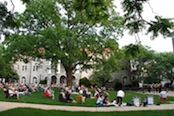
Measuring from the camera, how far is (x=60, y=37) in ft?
89.5

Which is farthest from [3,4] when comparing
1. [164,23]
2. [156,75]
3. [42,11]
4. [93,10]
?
[156,75]

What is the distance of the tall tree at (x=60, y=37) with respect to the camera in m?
28.0

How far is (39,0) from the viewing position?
31.1m

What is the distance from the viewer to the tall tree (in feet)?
92.0

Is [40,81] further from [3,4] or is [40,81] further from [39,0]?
[3,4]

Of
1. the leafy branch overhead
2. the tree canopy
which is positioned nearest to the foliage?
the leafy branch overhead

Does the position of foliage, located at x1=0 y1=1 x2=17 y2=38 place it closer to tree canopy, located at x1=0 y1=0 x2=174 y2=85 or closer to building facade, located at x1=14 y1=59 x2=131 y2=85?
tree canopy, located at x1=0 y1=0 x2=174 y2=85

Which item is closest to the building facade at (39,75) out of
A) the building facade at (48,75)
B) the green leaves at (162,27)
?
the building facade at (48,75)

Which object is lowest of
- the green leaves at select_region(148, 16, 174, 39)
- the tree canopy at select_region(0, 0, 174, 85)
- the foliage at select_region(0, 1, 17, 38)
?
the green leaves at select_region(148, 16, 174, 39)

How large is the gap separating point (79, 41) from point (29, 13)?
759cm

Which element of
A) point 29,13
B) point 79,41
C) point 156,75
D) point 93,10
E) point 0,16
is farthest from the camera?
point 156,75

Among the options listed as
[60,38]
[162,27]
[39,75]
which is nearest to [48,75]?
[39,75]

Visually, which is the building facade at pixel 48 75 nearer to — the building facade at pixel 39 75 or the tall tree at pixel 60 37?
the building facade at pixel 39 75

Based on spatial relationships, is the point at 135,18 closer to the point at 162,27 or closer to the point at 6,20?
the point at 162,27
